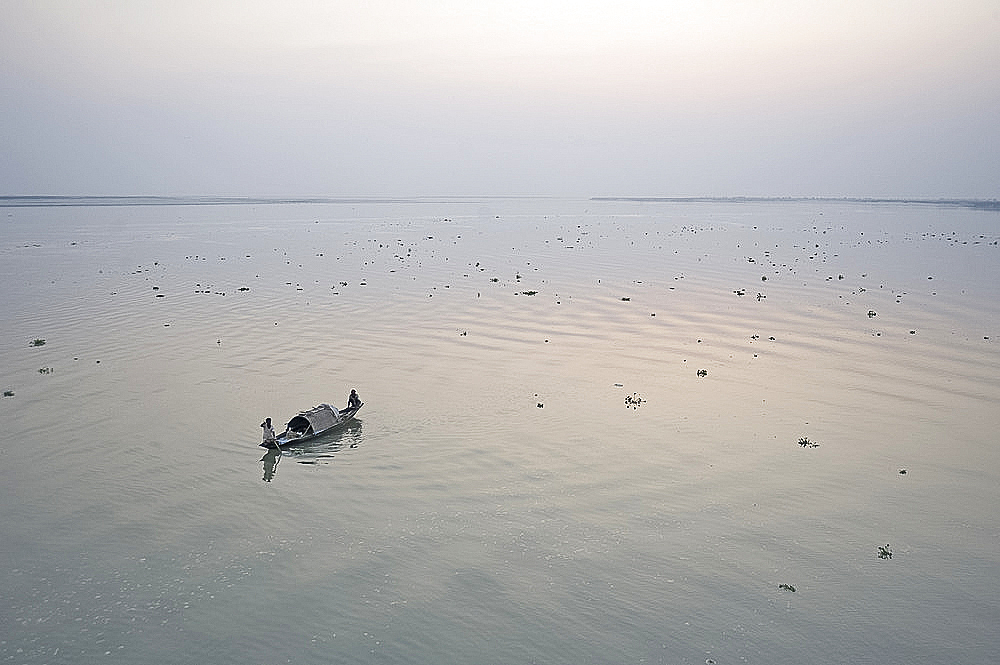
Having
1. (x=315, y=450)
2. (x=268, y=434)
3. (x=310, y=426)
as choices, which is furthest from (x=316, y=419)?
(x=268, y=434)

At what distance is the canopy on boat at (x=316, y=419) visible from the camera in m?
25.2

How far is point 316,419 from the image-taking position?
→ 25531mm

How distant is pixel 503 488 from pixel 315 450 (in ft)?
24.2

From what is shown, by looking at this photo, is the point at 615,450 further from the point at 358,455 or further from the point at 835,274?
the point at 835,274

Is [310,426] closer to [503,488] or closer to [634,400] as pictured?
[503,488]

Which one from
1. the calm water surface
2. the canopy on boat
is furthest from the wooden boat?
the calm water surface

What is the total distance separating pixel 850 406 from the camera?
2952 cm

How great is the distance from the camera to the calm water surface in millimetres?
15117

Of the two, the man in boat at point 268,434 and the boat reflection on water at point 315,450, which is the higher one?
the man in boat at point 268,434

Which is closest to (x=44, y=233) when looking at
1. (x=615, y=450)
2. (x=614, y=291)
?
(x=614, y=291)

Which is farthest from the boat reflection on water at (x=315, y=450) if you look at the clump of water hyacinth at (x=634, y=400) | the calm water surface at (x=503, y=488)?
the clump of water hyacinth at (x=634, y=400)

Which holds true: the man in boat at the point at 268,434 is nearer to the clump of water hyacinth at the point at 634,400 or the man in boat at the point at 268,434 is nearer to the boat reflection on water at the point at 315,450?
the boat reflection on water at the point at 315,450

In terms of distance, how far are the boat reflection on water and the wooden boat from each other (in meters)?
0.21

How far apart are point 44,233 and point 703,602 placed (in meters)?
148
